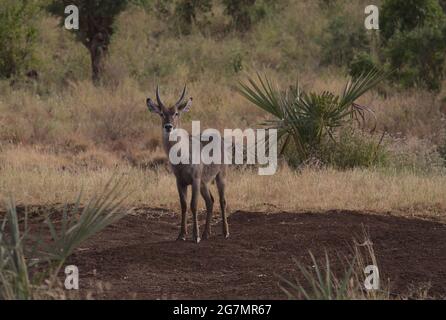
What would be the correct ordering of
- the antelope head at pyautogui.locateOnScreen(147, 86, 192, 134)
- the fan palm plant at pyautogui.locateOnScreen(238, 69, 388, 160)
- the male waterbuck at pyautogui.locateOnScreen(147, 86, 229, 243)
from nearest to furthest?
the antelope head at pyautogui.locateOnScreen(147, 86, 192, 134) < the male waterbuck at pyautogui.locateOnScreen(147, 86, 229, 243) < the fan palm plant at pyautogui.locateOnScreen(238, 69, 388, 160)

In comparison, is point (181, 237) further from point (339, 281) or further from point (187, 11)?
point (187, 11)

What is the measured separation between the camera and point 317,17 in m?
26.6

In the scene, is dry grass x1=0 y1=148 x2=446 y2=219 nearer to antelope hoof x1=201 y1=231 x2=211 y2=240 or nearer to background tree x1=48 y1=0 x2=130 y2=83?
antelope hoof x1=201 y1=231 x2=211 y2=240

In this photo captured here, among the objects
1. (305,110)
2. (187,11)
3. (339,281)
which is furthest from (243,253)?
(187,11)

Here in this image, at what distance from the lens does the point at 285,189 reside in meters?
12.1

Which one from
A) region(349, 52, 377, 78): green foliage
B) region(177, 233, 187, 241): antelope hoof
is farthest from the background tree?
region(177, 233, 187, 241): antelope hoof

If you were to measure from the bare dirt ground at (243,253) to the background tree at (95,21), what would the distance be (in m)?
10.3

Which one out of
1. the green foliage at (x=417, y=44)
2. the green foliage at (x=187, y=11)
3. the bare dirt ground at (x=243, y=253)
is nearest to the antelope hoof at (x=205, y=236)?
the bare dirt ground at (x=243, y=253)

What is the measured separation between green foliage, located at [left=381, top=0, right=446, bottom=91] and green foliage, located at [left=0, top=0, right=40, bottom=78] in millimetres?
8386

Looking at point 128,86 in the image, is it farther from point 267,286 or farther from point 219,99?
point 267,286

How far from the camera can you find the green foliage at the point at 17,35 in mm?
20938

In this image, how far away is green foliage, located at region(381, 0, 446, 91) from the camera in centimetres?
2052
